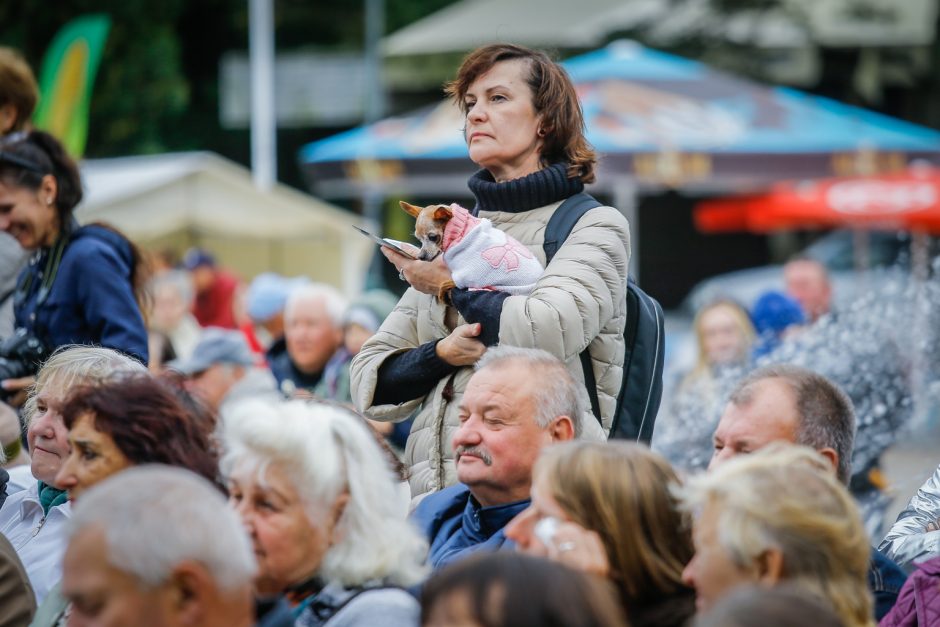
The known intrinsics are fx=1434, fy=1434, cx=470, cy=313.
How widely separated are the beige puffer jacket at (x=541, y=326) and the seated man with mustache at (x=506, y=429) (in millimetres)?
73

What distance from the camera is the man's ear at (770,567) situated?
104 inches

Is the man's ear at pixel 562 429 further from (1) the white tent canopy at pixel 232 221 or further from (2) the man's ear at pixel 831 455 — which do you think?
(1) the white tent canopy at pixel 232 221

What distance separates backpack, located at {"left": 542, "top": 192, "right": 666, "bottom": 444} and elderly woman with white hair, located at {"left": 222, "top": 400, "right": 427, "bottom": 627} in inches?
39.3

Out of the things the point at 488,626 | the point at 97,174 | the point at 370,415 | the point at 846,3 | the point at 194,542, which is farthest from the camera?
the point at 846,3

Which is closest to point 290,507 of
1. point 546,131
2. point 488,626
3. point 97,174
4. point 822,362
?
point 488,626

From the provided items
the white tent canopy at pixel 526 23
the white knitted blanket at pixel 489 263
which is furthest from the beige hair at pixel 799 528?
the white tent canopy at pixel 526 23

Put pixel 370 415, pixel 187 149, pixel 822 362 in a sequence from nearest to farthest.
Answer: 1. pixel 370 415
2. pixel 822 362
3. pixel 187 149

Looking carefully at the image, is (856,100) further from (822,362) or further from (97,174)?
(822,362)

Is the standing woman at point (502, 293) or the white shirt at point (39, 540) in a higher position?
the standing woman at point (502, 293)

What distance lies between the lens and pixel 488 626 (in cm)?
223

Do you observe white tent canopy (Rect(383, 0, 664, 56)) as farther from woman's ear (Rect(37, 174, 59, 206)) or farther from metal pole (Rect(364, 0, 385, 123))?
woman's ear (Rect(37, 174, 59, 206))

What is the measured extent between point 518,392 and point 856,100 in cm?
2338

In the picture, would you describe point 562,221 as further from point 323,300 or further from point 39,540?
point 323,300

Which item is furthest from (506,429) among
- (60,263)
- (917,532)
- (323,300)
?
(323,300)
